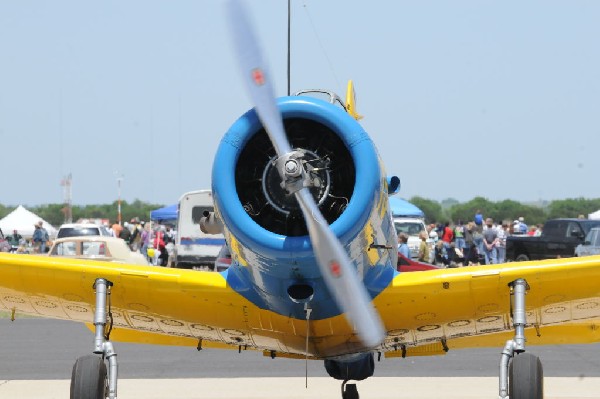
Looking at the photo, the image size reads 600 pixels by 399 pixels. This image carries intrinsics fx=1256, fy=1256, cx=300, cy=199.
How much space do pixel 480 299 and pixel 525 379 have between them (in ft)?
3.38

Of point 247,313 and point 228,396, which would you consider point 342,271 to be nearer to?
point 247,313

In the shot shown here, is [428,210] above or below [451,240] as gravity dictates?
above

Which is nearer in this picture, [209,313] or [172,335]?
[209,313]

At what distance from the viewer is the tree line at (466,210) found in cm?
8969

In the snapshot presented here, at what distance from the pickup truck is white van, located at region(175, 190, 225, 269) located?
28.5ft

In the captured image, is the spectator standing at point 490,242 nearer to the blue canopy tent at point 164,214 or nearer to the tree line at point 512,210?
the blue canopy tent at point 164,214

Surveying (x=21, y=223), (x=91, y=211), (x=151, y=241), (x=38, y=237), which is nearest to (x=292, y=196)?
(x=151, y=241)

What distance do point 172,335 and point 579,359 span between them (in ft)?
21.4

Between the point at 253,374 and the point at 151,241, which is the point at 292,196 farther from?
the point at 151,241

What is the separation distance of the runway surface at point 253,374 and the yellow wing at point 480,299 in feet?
6.55

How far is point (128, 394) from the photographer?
1216cm

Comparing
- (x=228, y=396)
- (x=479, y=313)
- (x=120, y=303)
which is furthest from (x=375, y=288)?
(x=228, y=396)

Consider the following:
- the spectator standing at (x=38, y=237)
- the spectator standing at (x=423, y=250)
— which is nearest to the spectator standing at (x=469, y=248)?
the spectator standing at (x=423, y=250)

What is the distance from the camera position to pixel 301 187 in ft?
25.8
